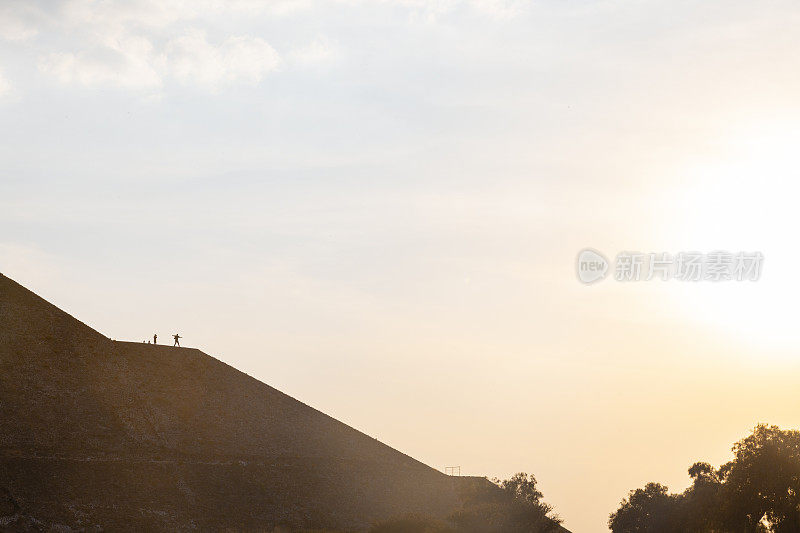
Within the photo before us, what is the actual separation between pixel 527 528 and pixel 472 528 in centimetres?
476

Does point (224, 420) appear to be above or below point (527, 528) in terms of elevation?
above

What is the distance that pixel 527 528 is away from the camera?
75.4m

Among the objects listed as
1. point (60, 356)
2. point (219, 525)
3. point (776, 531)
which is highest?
point (60, 356)

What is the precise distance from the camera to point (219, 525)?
75.5 metres

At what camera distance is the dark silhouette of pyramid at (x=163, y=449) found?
73.1 m

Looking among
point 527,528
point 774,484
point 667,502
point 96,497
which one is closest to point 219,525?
point 96,497

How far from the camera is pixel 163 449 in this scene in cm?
8406

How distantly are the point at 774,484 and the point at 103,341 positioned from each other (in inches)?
2515

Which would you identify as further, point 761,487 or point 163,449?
point 163,449

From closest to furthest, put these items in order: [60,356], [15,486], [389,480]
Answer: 1. [15,486]
2. [60,356]
3. [389,480]

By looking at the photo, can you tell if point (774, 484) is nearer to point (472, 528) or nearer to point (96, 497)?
point (472, 528)

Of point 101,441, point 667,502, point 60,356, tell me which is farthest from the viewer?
point 667,502

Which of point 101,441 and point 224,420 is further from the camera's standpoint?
point 224,420

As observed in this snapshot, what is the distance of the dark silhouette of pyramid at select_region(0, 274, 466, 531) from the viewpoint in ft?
240
